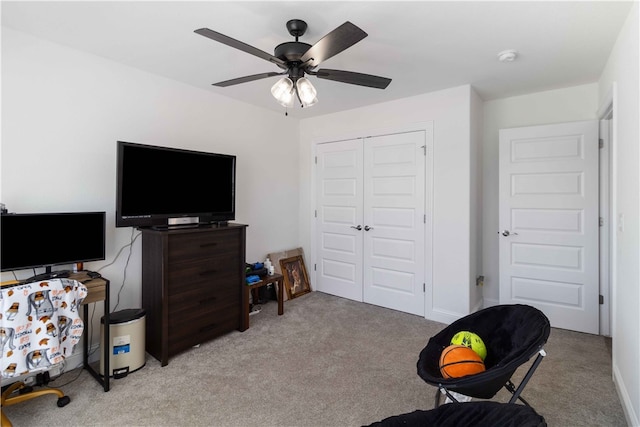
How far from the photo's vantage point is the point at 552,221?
3.29m

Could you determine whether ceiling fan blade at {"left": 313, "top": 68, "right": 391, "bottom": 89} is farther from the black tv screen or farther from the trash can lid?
the trash can lid

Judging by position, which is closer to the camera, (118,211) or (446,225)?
(118,211)

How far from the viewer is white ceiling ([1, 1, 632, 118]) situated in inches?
76.0

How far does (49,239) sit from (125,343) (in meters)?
0.92

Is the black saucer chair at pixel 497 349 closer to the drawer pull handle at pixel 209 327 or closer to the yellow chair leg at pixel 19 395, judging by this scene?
the drawer pull handle at pixel 209 327

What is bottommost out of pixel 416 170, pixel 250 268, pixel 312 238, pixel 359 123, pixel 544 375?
pixel 544 375

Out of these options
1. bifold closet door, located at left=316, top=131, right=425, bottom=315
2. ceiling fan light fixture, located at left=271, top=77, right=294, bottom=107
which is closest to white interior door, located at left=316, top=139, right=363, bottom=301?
bifold closet door, located at left=316, top=131, right=425, bottom=315

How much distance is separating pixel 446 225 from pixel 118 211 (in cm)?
309

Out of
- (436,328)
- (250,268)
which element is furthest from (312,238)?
(436,328)

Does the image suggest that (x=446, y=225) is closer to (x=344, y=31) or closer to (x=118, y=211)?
(x=344, y=31)

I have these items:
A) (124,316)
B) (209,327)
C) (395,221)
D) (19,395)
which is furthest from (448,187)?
(19,395)

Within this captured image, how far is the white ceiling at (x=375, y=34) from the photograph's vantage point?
1.93 metres

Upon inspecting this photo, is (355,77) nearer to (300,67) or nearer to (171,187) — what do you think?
(300,67)

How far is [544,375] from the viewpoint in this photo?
2385 millimetres
